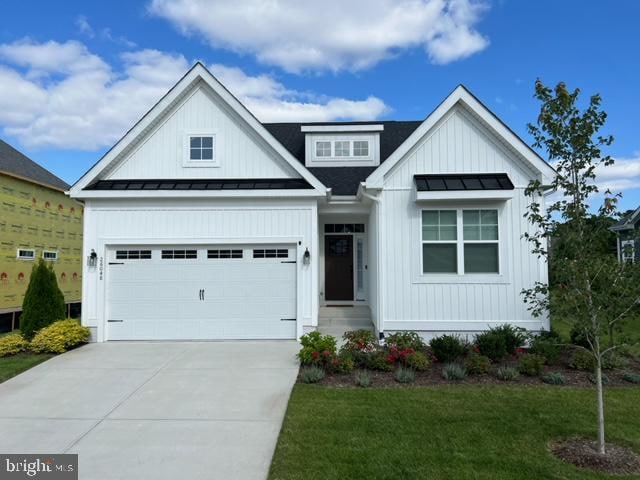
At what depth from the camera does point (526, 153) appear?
35.0 feet

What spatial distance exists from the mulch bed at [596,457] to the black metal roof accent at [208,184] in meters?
7.98

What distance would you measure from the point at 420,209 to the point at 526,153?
114 inches

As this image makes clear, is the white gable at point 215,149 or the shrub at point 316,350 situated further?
the white gable at point 215,149

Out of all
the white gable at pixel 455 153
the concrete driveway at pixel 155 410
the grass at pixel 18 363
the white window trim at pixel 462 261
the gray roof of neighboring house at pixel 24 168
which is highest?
the gray roof of neighboring house at pixel 24 168

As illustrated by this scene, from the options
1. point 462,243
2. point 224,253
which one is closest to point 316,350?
point 224,253

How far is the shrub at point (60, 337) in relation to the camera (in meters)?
9.96

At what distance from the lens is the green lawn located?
458 cm

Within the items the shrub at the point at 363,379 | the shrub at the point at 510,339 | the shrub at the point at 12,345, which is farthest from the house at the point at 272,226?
the shrub at the point at 363,379

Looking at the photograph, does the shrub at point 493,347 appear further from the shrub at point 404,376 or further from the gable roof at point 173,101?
the gable roof at point 173,101

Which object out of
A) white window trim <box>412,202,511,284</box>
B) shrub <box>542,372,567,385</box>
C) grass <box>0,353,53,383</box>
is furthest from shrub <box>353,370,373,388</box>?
grass <box>0,353,53,383</box>

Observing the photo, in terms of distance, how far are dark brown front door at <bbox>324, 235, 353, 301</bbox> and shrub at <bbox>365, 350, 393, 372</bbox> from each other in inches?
206

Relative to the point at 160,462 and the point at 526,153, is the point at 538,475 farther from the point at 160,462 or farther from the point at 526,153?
the point at 526,153

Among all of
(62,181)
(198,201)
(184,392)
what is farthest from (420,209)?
(62,181)

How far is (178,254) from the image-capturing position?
1152 cm
